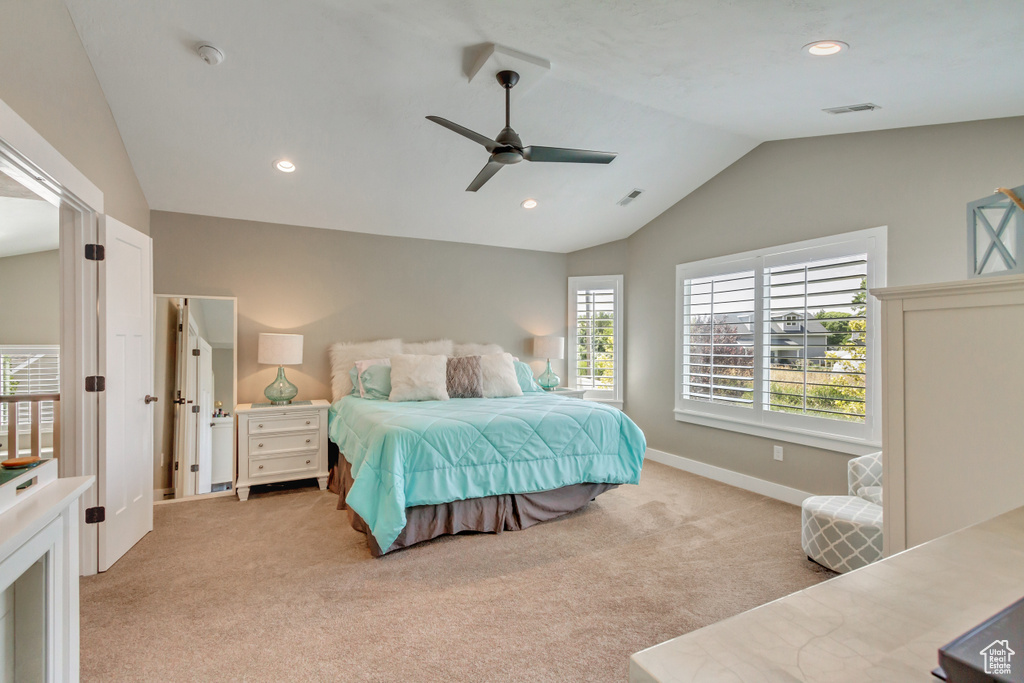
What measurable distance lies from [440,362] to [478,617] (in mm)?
2480

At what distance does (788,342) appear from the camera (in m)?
3.65

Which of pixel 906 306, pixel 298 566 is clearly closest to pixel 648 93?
pixel 906 306

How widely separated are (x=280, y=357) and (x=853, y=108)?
174 inches

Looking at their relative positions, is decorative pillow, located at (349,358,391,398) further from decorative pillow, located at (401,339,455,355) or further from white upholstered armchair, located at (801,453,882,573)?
white upholstered armchair, located at (801,453,882,573)

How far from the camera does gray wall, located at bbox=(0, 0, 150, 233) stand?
193 centimetres

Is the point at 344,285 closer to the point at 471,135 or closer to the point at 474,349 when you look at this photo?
the point at 474,349

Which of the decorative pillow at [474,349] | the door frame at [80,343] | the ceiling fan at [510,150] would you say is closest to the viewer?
the door frame at [80,343]

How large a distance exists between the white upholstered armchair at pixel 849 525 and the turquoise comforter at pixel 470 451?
1.19 meters

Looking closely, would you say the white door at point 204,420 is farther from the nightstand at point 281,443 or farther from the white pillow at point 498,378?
the white pillow at point 498,378

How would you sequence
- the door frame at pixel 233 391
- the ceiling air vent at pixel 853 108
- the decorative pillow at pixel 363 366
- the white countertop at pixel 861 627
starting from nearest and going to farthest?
the white countertop at pixel 861 627 < the ceiling air vent at pixel 853 108 < the door frame at pixel 233 391 < the decorative pillow at pixel 363 366

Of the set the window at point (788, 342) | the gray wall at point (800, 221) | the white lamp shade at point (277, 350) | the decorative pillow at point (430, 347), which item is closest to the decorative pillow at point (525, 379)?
the decorative pillow at point (430, 347)

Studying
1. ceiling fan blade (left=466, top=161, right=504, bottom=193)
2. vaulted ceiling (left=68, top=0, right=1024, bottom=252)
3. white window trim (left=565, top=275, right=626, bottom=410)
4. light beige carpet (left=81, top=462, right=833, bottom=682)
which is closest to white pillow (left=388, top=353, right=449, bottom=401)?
light beige carpet (left=81, top=462, right=833, bottom=682)

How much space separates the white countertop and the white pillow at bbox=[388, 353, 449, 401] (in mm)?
3670

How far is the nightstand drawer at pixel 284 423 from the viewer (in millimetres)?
3907
